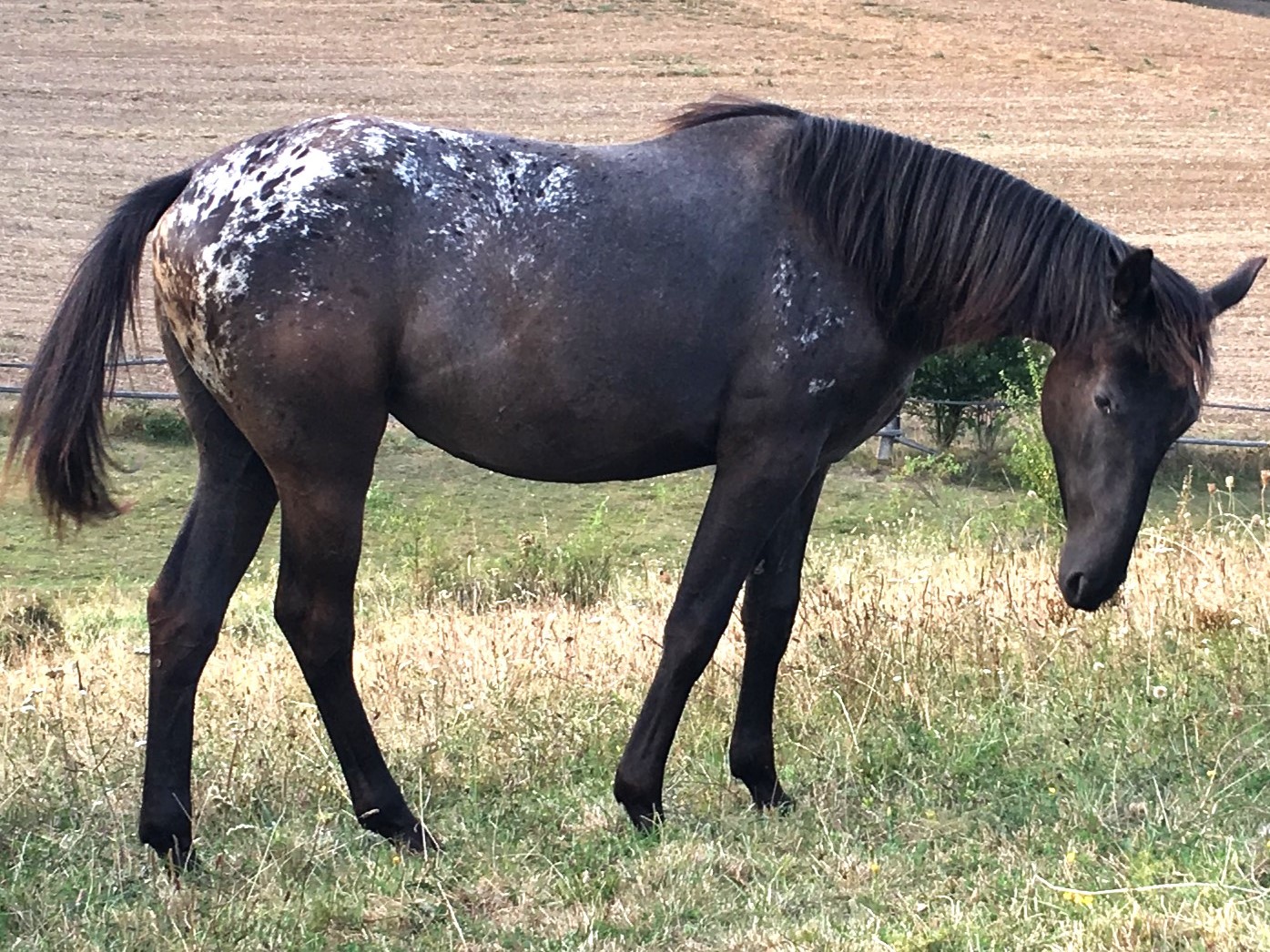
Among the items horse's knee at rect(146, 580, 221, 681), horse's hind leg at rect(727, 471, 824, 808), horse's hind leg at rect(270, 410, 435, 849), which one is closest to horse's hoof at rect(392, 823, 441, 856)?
horse's hind leg at rect(270, 410, 435, 849)

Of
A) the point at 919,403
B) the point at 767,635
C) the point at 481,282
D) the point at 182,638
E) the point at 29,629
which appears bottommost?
the point at 919,403

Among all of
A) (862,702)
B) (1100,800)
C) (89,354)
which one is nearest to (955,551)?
(862,702)

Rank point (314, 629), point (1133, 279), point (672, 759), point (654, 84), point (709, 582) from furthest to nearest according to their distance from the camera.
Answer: point (654, 84) → point (672, 759) → point (709, 582) → point (314, 629) → point (1133, 279)

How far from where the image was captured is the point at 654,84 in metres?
38.0

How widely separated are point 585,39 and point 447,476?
2859 centimetres

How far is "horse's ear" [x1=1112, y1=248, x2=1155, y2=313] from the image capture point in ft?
13.9

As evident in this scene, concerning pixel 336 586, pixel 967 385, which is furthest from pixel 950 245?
pixel 967 385

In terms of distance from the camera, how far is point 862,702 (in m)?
5.58

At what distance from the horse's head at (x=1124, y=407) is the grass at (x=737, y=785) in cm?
78

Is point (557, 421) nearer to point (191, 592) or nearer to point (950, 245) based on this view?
point (191, 592)

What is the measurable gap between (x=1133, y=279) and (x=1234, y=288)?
0.58 m

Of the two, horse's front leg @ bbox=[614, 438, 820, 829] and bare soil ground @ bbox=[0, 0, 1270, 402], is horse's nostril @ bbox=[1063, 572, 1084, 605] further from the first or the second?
bare soil ground @ bbox=[0, 0, 1270, 402]

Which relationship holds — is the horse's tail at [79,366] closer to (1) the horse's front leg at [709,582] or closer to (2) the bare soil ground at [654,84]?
(1) the horse's front leg at [709,582]

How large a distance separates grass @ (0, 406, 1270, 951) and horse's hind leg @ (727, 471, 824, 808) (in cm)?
14
